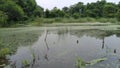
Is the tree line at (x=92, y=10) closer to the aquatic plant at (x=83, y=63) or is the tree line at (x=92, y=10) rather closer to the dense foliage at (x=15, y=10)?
the dense foliage at (x=15, y=10)

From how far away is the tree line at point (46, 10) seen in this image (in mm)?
36106

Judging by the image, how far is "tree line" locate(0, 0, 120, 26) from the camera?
118 ft

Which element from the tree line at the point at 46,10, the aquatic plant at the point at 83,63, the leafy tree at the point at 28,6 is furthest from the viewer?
the leafy tree at the point at 28,6

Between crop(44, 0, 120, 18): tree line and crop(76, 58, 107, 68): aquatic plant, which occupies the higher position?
crop(44, 0, 120, 18): tree line

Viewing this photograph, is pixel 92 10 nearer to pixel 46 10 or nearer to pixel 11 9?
pixel 46 10

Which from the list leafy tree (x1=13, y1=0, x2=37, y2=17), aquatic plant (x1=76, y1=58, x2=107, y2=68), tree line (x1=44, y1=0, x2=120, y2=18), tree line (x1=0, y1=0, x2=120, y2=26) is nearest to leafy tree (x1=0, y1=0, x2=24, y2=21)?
tree line (x1=0, y1=0, x2=120, y2=26)

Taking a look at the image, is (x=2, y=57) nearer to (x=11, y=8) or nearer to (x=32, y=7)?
(x=11, y=8)

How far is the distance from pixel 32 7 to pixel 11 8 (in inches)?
519

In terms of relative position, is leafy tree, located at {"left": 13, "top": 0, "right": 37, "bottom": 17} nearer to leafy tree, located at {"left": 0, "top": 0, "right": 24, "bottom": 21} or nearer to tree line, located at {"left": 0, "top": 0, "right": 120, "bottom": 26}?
tree line, located at {"left": 0, "top": 0, "right": 120, "bottom": 26}

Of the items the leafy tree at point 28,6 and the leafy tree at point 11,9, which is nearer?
the leafy tree at point 11,9

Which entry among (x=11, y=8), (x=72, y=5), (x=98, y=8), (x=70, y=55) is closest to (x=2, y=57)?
(x=70, y=55)

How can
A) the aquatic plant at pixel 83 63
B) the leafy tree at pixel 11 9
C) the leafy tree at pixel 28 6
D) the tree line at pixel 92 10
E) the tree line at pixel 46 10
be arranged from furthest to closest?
the tree line at pixel 92 10 < the leafy tree at pixel 28 6 < the tree line at pixel 46 10 < the leafy tree at pixel 11 9 < the aquatic plant at pixel 83 63

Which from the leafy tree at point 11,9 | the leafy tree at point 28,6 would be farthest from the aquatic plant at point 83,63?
the leafy tree at point 28,6

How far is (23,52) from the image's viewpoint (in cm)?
1270
